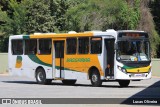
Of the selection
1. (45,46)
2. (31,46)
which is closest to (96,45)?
(45,46)

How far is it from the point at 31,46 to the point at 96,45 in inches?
212

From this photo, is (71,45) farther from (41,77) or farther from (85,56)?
(41,77)

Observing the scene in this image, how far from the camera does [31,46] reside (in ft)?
105

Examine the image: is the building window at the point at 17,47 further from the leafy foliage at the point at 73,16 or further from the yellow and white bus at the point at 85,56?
the leafy foliage at the point at 73,16

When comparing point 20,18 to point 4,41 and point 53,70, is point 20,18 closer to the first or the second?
point 4,41

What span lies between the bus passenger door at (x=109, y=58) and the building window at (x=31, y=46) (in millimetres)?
5606

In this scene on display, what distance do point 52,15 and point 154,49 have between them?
41.6ft

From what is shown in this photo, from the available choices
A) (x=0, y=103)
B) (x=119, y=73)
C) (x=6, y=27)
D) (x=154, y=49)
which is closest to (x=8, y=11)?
(x=6, y=27)

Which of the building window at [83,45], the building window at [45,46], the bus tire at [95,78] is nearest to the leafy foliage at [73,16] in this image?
the building window at [45,46]

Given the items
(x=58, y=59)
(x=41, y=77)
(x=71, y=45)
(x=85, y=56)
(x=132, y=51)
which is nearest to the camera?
(x=132, y=51)

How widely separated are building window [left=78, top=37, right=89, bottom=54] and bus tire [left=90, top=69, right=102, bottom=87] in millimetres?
1243

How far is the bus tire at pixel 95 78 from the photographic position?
27.7 meters

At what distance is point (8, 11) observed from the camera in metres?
61.2

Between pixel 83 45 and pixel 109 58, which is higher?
pixel 83 45
